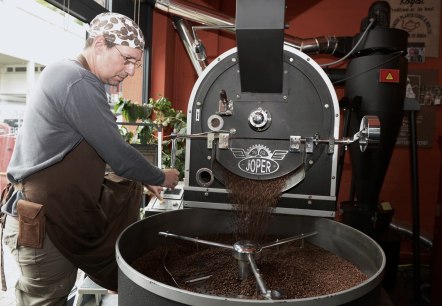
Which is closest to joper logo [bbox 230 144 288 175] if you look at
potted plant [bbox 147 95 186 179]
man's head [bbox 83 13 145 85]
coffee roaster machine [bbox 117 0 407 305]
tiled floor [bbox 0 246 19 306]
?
coffee roaster machine [bbox 117 0 407 305]

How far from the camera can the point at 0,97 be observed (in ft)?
6.37

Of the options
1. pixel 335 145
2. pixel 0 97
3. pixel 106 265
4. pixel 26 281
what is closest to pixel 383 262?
pixel 335 145

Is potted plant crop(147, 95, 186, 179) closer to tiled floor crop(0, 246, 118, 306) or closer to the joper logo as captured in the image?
tiled floor crop(0, 246, 118, 306)

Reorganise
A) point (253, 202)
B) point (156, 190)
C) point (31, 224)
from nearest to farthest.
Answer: point (31, 224) < point (253, 202) < point (156, 190)

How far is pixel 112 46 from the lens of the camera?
1.32m

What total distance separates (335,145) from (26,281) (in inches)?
50.0

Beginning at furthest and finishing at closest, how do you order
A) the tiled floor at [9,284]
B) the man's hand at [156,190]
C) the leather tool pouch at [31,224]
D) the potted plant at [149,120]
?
the potted plant at [149,120] < the tiled floor at [9,284] < the man's hand at [156,190] < the leather tool pouch at [31,224]

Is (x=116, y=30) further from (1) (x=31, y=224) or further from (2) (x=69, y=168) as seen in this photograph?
(1) (x=31, y=224)

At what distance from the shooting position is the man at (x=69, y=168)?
48.6 inches

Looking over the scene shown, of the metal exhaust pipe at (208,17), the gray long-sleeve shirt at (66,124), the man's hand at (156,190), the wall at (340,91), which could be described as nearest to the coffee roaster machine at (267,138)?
the man's hand at (156,190)

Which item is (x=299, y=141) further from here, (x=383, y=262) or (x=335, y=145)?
(x=383, y=262)

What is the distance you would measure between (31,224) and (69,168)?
23cm

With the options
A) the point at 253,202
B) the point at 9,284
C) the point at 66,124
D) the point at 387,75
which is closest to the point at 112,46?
the point at 66,124

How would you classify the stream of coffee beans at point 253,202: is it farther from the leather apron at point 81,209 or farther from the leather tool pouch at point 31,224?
the leather tool pouch at point 31,224
